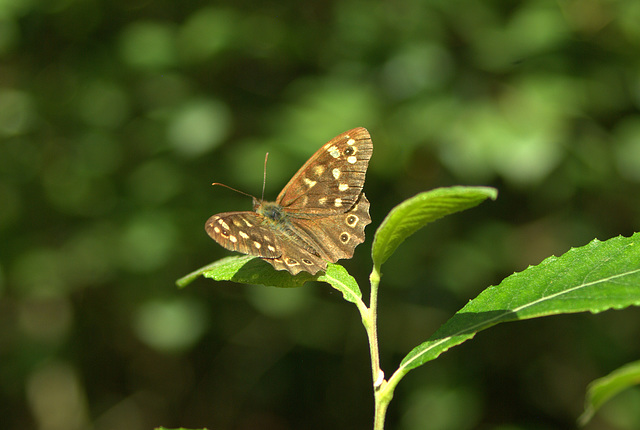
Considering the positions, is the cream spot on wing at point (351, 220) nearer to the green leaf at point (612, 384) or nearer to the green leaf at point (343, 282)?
the green leaf at point (343, 282)

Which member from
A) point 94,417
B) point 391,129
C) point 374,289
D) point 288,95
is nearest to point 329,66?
point 288,95

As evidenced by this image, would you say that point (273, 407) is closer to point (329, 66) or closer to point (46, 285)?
point (46, 285)

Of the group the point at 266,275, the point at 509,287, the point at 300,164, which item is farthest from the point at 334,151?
the point at 300,164

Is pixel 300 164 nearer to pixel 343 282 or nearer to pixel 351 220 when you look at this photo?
pixel 351 220

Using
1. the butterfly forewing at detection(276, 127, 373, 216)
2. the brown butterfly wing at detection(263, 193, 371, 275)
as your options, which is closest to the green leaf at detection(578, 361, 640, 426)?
the brown butterfly wing at detection(263, 193, 371, 275)

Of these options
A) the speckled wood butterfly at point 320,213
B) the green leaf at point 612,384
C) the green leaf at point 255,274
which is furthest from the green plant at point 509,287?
Result: the speckled wood butterfly at point 320,213

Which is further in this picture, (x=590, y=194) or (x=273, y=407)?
(x=273, y=407)

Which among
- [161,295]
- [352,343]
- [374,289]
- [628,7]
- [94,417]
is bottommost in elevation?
[94,417]
